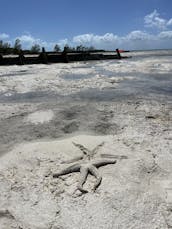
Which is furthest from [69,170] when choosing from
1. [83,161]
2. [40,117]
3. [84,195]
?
[40,117]

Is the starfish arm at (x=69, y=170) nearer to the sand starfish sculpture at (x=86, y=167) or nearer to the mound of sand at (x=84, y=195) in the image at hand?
the sand starfish sculpture at (x=86, y=167)

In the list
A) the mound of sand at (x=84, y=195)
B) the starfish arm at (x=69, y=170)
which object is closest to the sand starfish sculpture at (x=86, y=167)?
the starfish arm at (x=69, y=170)

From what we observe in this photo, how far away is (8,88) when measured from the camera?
1664cm

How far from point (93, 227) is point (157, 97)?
9794mm

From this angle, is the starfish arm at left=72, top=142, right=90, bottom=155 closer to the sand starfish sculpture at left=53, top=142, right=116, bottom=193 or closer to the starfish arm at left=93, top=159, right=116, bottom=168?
the sand starfish sculpture at left=53, top=142, right=116, bottom=193

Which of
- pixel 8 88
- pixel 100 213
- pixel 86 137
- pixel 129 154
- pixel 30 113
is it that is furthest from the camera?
pixel 8 88

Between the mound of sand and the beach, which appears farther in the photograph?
the beach

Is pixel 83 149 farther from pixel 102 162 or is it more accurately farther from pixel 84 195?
pixel 84 195

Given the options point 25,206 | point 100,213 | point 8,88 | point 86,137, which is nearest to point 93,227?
point 100,213

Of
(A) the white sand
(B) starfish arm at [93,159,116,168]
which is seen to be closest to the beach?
(A) the white sand

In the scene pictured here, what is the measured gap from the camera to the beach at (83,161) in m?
5.07

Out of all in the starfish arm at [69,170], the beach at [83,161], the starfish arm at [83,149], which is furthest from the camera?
the starfish arm at [83,149]

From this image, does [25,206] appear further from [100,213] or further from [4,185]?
[100,213]

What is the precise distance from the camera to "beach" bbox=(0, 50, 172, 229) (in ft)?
16.6
